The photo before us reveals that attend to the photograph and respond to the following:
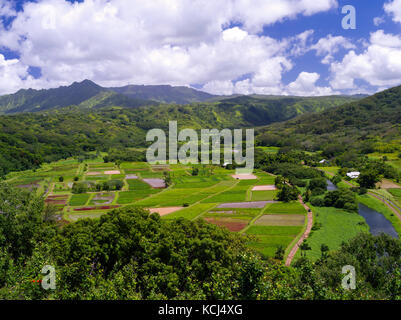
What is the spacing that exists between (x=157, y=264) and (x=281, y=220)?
47047 mm

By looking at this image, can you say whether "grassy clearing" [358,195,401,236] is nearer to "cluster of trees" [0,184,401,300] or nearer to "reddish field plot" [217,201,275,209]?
"cluster of trees" [0,184,401,300]

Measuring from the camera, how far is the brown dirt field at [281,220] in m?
64.0

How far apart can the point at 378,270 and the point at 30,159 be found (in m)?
172

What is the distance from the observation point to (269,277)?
2464 cm

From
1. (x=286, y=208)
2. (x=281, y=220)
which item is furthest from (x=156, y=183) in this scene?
(x=281, y=220)

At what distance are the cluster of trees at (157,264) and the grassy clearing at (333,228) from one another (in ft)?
30.2

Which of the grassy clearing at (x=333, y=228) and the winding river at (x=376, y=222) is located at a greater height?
the grassy clearing at (x=333, y=228)

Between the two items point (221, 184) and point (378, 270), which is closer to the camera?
point (378, 270)

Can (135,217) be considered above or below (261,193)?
above

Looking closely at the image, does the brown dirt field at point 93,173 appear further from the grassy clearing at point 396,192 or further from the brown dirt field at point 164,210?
the grassy clearing at point 396,192

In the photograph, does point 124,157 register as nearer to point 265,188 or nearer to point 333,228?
point 265,188

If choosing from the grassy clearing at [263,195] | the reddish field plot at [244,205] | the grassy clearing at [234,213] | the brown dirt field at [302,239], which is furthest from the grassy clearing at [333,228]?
the grassy clearing at [234,213]
